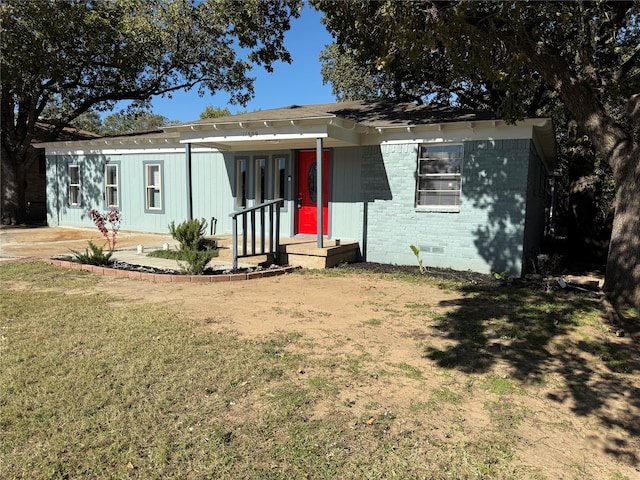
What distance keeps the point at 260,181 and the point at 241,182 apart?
665 mm

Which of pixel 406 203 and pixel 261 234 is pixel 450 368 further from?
pixel 406 203

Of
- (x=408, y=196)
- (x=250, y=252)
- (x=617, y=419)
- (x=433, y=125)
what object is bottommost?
(x=617, y=419)

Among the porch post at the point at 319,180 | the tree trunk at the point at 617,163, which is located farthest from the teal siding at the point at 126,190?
the tree trunk at the point at 617,163

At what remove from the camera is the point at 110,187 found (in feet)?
49.9

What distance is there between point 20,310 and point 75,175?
12.2 m

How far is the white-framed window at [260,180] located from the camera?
39.2 ft

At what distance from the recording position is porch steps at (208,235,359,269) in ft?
29.7

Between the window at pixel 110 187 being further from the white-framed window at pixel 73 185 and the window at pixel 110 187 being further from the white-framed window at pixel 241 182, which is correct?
the white-framed window at pixel 241 182

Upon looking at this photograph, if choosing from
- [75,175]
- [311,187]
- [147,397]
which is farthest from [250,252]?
[75,175]

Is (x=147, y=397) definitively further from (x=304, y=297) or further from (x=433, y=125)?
(x=433, y=125)

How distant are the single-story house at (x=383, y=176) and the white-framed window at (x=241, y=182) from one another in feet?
0.10

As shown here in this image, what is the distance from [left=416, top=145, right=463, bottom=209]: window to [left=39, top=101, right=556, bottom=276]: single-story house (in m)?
0.02

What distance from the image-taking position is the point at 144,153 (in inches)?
566

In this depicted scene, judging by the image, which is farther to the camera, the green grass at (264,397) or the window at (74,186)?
the window at (74,186)
